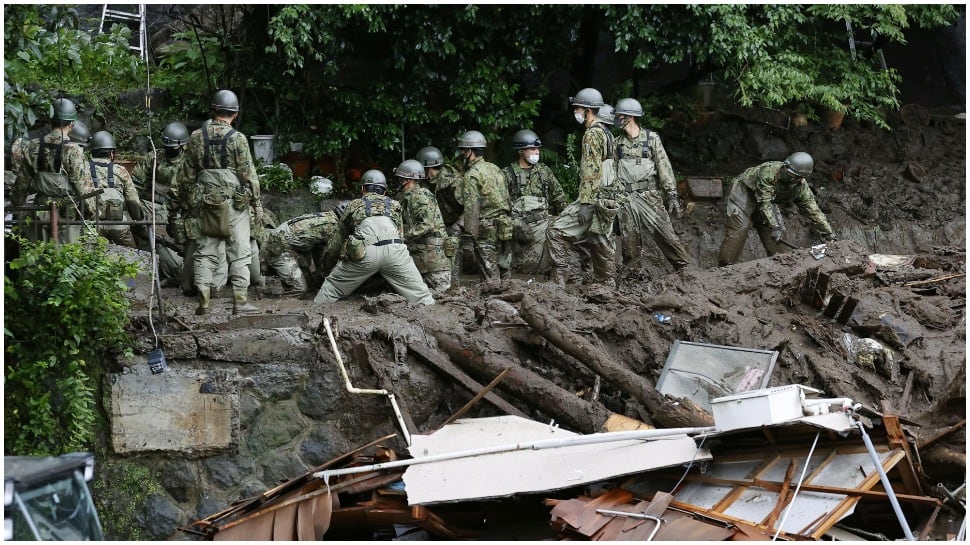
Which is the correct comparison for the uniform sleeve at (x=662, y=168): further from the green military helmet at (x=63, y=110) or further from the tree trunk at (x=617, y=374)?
the green military helmet at (x=63, y=110)

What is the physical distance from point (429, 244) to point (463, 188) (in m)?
1.22

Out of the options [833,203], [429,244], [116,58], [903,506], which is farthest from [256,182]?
[833,203]

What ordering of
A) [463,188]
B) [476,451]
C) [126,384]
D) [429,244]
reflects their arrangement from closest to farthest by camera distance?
[476,451]
[126,384]
[429,244]
[463,188]

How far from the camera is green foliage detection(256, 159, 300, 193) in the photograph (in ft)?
52.2

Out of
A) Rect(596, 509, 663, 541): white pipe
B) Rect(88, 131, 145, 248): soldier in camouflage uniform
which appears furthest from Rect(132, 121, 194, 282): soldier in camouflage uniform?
Rect(596, 509, 663, 541): white pipe

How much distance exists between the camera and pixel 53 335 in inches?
353

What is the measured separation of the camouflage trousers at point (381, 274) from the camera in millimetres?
11859

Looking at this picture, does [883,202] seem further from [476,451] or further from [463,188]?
[476,451]

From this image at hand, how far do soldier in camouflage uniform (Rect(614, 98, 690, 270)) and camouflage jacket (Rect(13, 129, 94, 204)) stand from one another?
5773 millimetres

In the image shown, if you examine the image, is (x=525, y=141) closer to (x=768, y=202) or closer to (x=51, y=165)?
(x=768, y=202)

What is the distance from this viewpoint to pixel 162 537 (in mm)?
9188

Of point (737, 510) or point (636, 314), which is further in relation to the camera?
point (636, 314)

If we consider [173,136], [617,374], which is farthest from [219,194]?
[617,374]

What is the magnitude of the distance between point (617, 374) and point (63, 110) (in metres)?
6.31
